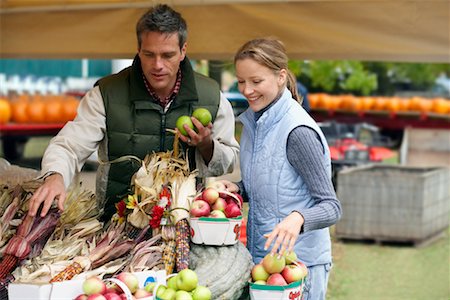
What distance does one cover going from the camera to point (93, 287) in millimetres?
3080

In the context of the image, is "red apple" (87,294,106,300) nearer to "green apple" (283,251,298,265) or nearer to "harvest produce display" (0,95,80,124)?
"green apple" (283,251,298,265)

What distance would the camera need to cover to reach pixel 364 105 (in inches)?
656

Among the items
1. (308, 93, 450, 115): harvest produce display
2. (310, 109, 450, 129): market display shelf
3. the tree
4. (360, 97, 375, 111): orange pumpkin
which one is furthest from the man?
(360, 97, 375, 111): orange pumpkin

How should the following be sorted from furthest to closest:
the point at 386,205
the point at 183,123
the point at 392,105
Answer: the point at 392,105 < the point at 386,205 < the point at 183,123

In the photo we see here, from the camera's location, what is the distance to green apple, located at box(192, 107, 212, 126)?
402cm

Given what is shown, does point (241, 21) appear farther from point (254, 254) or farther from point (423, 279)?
point (423, 279)

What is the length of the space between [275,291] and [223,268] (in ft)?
1.30

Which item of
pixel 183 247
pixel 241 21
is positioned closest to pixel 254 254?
pixel 183 247

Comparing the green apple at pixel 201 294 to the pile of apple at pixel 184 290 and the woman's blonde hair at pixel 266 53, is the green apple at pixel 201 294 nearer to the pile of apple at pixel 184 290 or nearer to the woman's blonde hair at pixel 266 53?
the pile of apple at pixel 184 290

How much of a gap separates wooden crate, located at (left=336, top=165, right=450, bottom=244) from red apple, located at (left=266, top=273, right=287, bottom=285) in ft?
24.2

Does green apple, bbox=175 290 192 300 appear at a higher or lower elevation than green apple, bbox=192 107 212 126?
lower

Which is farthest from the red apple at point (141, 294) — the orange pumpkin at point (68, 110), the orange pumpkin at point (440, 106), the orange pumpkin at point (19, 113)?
the orange pumpkin at point (440, 106)

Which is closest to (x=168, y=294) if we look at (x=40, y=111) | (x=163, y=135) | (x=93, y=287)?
(x=93, y=287)

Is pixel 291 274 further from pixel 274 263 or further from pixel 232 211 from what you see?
pixel 232 211
